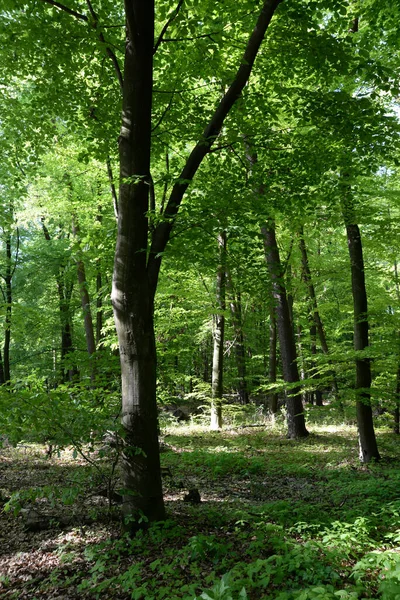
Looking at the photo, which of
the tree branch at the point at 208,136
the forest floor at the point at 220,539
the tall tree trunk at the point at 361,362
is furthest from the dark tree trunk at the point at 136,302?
the tall tree trunk at the point at 361,362

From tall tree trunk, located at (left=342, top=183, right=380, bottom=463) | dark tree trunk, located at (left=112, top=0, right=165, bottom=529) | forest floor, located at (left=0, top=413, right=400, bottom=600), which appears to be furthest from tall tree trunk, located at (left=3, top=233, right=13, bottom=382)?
dark tree trunk, located at (left=112, top=0, right=165, bottom=529)

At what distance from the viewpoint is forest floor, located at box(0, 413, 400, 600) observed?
3270 mm

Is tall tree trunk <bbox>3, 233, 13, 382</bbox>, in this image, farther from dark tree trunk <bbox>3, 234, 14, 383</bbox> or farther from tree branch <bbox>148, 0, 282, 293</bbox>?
tree branch <bbox>148, 0, 282, 293</bbox>

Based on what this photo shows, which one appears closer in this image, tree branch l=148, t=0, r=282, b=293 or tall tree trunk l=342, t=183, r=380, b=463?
tree branch l=148, t=0, r=282, b=293

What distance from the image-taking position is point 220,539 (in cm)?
432

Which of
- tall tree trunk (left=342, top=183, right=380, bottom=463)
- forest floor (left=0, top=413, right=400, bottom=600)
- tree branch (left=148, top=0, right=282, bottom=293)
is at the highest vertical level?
tree branch (left=148, top=0, right=282, bottom=293)

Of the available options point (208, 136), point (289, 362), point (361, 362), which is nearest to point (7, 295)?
point (289, 362)

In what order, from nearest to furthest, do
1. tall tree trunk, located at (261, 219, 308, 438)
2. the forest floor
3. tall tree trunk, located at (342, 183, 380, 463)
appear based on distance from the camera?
the forest floor < tall tree trunk, located at (342, 183, 380, 463) < tall tree trunk, located at (261, 219, 308, 438)

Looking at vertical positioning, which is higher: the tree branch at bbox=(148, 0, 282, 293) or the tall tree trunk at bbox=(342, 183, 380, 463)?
the tree branch at bbox=(148, 0, 282, 293)

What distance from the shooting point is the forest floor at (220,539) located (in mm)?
3270

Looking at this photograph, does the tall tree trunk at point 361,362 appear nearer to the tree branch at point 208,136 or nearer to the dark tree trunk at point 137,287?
the tree branch at point 208,136

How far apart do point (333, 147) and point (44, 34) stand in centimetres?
429

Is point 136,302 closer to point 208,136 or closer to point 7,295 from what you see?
point 208,136

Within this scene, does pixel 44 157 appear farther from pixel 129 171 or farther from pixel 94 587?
pixel 94 587
